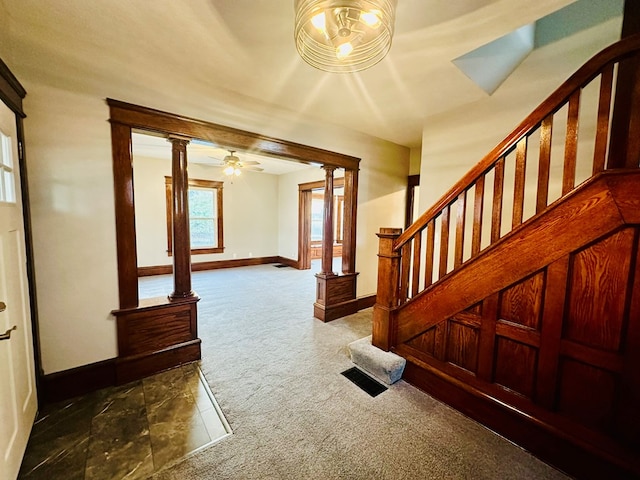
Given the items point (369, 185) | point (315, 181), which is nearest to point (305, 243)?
point (315, 181)

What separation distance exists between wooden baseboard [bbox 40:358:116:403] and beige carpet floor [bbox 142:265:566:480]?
70cm

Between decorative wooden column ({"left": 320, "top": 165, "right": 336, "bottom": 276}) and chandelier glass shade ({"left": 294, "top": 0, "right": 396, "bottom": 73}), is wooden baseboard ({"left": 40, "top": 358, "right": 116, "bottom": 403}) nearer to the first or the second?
decorative wooden column ({"left": 320, "top": 165, "right": 336, "bottom": 276})

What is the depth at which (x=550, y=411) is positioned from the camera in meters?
1.46

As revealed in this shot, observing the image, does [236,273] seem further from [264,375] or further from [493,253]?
[493,253]

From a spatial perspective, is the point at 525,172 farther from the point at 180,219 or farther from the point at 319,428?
the point at 180,219

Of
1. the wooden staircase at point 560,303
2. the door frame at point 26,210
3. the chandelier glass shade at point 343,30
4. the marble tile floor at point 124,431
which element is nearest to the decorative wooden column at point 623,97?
the wooden staircase at point 560,303

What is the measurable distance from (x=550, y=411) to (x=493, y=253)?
0.92 m

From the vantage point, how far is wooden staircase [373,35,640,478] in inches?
49.4

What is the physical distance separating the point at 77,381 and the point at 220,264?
4.60 meters

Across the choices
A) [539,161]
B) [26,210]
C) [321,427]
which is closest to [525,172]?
[539,161]

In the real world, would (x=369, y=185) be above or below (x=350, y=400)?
above

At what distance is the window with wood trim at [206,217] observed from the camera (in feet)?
20.3

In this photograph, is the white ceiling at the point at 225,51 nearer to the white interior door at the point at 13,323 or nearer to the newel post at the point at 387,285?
the white interior door at the point at 13,323

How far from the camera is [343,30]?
1.32m
